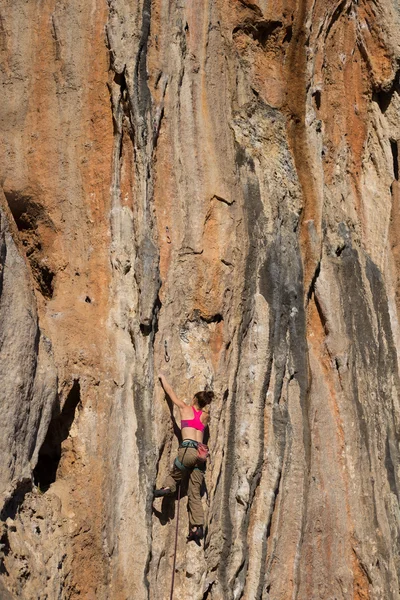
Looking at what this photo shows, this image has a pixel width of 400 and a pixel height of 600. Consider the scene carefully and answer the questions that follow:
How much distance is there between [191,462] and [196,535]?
0.62 m

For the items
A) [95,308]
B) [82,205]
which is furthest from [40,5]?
[95,308]

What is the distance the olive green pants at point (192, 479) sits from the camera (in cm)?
722

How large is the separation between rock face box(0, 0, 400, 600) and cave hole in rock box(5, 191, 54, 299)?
2 cm

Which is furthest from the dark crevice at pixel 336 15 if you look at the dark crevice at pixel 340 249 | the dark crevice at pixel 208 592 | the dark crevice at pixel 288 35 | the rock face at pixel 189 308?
the dark crevice at pixel 208 592

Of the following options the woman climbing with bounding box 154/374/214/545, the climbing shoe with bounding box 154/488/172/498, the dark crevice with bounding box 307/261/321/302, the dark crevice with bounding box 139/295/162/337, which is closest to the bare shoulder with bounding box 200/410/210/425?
the woman climbing with bounding box 154/374/214/545

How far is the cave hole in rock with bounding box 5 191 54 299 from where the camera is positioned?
7637mm

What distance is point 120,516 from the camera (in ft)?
22.5

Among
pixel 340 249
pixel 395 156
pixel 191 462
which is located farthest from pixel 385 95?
pixel 191 462

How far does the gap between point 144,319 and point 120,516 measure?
1.56 meters

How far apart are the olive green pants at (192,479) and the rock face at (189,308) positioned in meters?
0.13

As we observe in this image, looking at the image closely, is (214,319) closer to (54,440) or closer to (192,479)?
(192,479)

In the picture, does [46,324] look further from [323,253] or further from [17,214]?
[323,253]

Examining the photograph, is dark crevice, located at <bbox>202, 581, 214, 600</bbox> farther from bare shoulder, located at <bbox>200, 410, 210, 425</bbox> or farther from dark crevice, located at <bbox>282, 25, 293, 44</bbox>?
dark crevice, located at <bbox>282, 25, 293, 44</bbox>

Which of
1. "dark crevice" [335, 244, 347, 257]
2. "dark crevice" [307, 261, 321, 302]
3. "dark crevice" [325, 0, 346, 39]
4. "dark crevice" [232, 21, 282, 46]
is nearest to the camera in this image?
"dark crevice" [307, 261, 321, 302]
